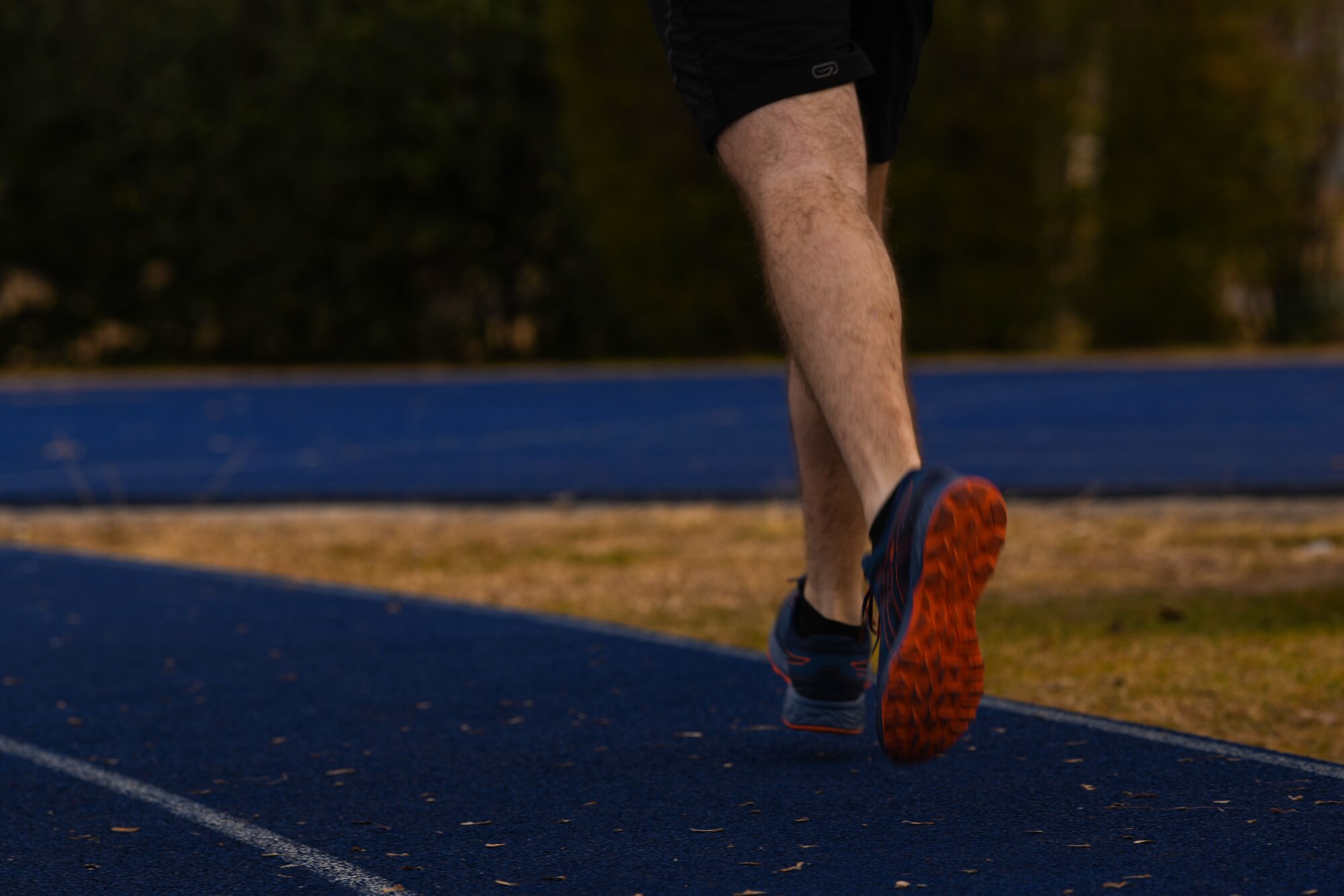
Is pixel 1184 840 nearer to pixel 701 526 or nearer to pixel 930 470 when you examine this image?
pixel 930 470

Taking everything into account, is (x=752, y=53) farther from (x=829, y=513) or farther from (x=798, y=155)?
(x=829, y=513)

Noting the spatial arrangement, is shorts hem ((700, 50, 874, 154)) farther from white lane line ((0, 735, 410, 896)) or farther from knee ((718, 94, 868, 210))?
white lane line ((0, 735, 410, 896))

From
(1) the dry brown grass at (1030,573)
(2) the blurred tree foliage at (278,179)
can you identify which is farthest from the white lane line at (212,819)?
(2) the blurred tree foliage at (278,179)

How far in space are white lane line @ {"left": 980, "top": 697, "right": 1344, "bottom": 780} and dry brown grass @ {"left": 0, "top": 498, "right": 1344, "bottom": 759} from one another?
0.63ft

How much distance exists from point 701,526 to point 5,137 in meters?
20.1

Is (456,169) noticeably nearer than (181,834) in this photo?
No

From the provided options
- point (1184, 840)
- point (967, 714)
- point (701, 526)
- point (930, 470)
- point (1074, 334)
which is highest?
point (930, 470)

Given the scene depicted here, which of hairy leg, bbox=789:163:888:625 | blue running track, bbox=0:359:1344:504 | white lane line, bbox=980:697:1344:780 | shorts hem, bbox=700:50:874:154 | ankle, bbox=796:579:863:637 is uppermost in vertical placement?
shorts hem, bbox=700:50:874:154

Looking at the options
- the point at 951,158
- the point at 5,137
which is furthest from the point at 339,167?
the point at 951,158

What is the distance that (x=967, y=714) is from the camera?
2.52 meters

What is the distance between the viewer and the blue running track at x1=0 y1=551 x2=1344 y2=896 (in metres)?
2.70

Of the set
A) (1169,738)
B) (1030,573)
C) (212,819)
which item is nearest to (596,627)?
(1030,573)

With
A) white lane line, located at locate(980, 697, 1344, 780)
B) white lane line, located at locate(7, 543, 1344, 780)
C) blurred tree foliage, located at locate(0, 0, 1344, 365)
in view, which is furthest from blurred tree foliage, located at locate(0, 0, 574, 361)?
white lane line, located at locate(980, 697, 1344, 780)

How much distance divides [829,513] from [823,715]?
352 mm
